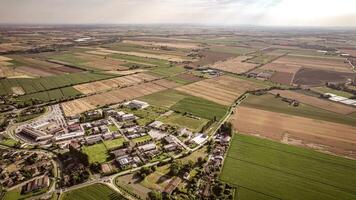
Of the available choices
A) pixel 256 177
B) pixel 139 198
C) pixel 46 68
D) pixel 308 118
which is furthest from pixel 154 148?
pixel 46 68

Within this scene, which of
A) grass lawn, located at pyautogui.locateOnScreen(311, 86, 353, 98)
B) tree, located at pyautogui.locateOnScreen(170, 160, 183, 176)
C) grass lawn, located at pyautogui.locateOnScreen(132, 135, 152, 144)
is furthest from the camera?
grass lawn, located at pyautogui.locateOnScreen(311, 86, 353, 98)

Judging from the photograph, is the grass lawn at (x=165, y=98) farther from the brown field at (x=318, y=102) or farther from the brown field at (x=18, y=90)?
the brown field at (x=18, y=90)

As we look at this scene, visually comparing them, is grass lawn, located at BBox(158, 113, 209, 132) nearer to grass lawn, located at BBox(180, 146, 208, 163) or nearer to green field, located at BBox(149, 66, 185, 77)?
grass lawn, located at BBox(180, 146, 208, 163)

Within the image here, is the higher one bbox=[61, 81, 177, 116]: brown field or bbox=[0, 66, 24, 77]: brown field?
bbox=[0, 66, 24, 77]: brown field

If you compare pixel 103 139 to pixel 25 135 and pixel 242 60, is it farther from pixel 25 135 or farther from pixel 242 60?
pixel 242 60

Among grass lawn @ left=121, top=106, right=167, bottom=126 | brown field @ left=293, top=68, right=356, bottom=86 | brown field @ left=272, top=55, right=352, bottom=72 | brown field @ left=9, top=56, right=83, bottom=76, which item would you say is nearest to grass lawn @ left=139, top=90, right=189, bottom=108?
grass lawn @ left=121, top=106, right=167, bottom=126

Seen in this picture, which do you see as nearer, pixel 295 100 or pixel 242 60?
pixel 295 100
